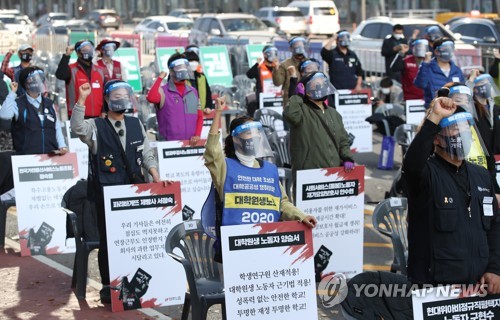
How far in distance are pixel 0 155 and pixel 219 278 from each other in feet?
Answer: 15.5

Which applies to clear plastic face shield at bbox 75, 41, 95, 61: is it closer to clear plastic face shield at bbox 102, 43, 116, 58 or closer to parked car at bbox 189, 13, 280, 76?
clear plastic face shield at bbox 102, 43, 116, 58

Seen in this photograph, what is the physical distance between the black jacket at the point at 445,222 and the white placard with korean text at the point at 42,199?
229 inches

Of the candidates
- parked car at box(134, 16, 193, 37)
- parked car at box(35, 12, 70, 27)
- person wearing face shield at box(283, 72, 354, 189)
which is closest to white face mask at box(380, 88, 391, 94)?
person wearing face shield at box(283, 72, 354, 189)

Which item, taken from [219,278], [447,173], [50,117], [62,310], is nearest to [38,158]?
[50,117]

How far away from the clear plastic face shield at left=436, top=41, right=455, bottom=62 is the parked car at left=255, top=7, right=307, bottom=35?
30.8 meters

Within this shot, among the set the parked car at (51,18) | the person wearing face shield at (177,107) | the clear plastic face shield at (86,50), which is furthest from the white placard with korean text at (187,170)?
the parked car at (51,18)

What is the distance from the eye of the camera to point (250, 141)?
25.8ft

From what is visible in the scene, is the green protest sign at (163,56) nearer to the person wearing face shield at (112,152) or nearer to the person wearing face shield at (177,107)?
the person wearing face shield at (177,107)

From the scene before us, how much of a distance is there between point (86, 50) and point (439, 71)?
4404 mm

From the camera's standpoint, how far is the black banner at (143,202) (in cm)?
926

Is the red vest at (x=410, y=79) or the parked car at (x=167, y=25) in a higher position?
the red vest at (x=410, y=79)

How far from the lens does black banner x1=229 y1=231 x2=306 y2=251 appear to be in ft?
24.2

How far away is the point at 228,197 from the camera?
7.92 metres

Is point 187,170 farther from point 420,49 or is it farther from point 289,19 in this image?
point 289,19
